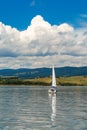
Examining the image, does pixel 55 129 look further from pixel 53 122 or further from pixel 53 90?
pixel 53 90

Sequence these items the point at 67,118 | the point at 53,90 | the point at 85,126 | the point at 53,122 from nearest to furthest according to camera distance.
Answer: the point at 85,126
the point at 53,122
the point at 67,118
the point at 53,90

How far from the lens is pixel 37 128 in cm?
5981

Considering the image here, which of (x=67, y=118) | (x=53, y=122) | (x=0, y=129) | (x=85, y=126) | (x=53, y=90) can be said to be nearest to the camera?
(x=0, y=129)

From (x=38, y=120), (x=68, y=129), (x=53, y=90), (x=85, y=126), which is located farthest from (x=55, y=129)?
(x=53, y=90)

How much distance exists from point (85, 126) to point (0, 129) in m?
14.6

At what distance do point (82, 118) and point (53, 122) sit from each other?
8.45 metres

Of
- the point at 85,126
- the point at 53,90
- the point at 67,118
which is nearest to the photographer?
the point at 85,126

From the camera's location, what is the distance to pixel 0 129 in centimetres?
5712

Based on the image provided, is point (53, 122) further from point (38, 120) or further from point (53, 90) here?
point (53, 90)

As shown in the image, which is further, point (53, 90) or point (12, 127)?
point (53, 90)

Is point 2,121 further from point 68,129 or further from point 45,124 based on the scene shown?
point 68,129

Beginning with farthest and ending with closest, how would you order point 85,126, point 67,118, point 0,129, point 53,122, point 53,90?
1. point 53,90
2. point 67,118
3. point 53,122
4. point 85,126
5. point 0,129

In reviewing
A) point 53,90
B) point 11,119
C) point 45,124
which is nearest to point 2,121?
point 11,119

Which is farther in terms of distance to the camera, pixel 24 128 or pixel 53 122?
pixel 53 122
